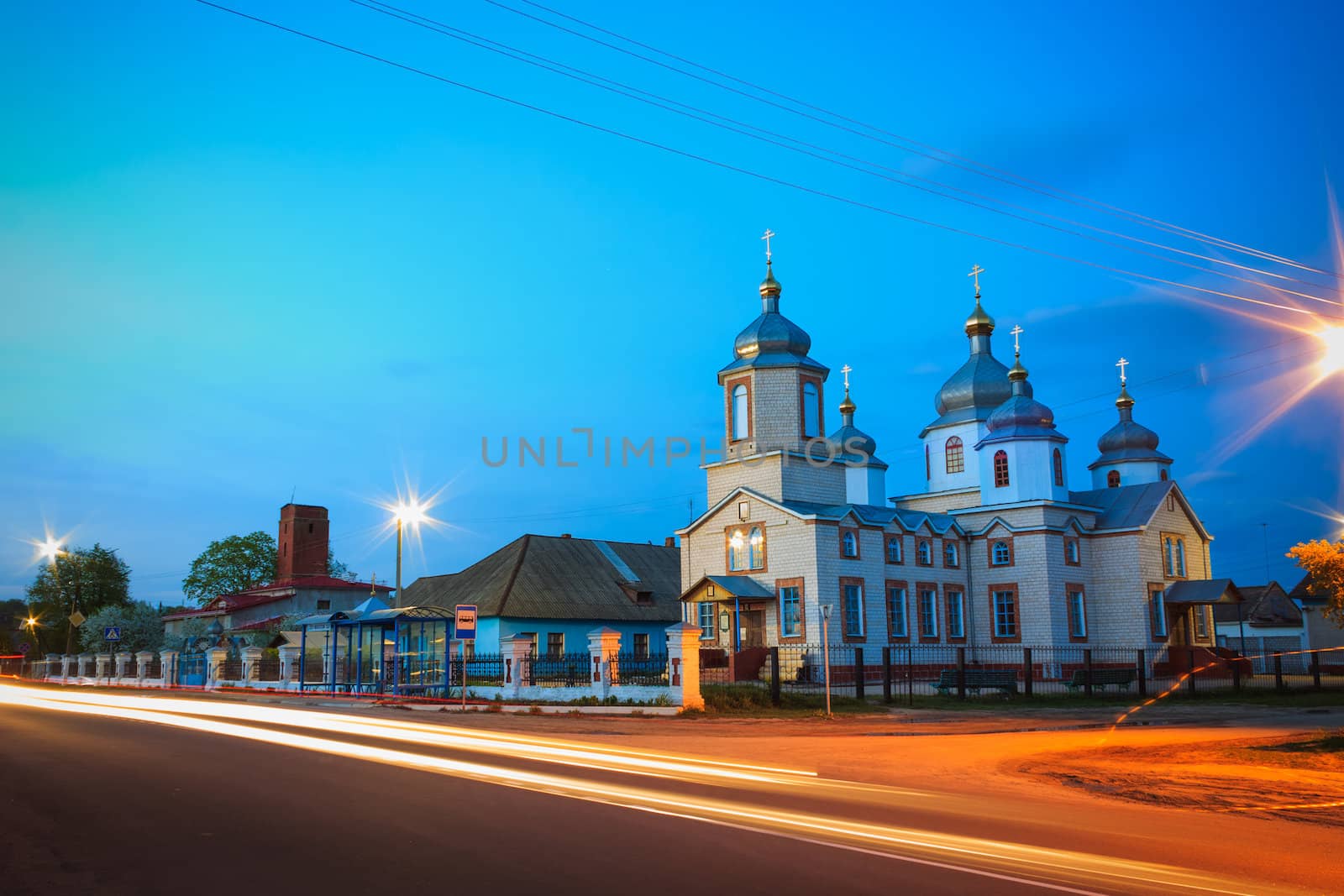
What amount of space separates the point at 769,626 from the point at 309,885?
3352cm

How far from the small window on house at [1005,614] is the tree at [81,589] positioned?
68.2m

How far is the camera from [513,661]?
2984 cm

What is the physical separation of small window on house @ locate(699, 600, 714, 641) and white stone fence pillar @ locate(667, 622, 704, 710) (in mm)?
14003

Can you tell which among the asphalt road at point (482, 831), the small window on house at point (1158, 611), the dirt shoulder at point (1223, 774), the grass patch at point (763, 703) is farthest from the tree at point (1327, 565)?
the small window on house at point (1158, 611)

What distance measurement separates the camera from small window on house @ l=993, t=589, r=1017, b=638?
44156mm

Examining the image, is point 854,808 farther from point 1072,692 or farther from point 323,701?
point 1072,692

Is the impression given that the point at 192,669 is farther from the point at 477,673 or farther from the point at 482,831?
the point at 482,831

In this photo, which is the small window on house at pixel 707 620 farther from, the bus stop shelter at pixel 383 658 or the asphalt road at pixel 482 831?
the asphalt road at pixel 482 831

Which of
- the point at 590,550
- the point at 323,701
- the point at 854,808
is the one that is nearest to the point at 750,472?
the point at 590,550

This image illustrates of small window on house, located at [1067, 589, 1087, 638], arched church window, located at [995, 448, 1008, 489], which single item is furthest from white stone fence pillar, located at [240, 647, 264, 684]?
small window on house, located at [1067, 589, 1087, 638]

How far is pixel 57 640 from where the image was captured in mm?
84250

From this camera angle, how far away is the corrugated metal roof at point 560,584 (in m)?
46.1

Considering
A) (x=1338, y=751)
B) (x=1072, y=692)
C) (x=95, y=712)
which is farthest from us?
(x=1072, y=692)

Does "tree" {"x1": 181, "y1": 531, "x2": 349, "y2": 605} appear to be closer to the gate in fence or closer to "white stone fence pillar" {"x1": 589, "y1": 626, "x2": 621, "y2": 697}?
the gate in fence
